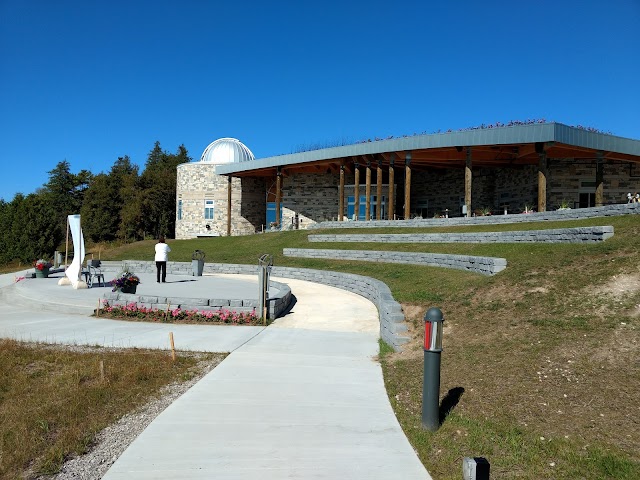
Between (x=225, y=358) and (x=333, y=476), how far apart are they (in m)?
3.97

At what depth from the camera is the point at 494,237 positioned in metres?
16.5

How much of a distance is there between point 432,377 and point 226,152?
42.9 meters

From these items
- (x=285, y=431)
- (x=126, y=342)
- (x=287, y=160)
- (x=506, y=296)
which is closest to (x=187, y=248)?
(x=287, y=160)

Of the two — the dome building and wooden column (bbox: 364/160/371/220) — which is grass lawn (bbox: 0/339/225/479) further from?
the dome building

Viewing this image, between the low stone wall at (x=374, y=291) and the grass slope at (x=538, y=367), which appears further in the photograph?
the low stone wall at (x=374, y=291)

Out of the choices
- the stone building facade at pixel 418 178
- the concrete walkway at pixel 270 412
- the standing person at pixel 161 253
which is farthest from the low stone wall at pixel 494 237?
the standing person at pixel 161 253

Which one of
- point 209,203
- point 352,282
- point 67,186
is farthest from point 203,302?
point 67,186

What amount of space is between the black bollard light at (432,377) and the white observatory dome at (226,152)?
41.0m

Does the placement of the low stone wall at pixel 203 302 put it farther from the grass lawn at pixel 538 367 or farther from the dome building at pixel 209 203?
the dome building at pixel 209 203

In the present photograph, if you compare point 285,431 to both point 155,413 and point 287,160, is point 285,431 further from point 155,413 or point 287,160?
point 287,160

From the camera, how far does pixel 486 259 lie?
438 inches

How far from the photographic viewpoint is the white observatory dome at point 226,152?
4425cm

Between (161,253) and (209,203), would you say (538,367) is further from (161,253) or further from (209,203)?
(209,203)

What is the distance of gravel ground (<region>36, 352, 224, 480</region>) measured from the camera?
3.60 meters
